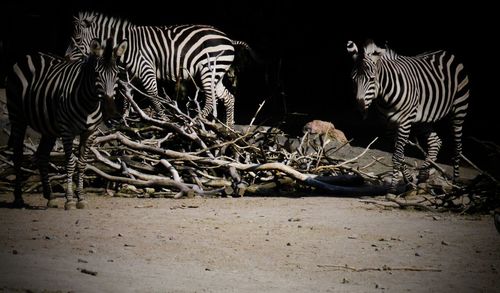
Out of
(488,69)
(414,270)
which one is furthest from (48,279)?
(488,69)

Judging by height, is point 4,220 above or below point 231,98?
below

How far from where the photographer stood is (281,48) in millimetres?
16578

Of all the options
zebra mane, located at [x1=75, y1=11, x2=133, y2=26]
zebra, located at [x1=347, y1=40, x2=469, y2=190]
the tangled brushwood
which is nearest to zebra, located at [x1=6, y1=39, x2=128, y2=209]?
the tangled brushwood

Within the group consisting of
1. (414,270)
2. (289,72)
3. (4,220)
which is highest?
(289,72)

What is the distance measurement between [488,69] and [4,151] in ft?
27.5

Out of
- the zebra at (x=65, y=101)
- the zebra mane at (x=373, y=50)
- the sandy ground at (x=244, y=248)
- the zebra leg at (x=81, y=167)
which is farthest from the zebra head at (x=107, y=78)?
the zebra mane at (x=373, y=50)

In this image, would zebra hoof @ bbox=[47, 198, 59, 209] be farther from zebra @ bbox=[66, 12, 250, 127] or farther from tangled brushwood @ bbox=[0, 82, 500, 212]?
zebra @ bbox=[66, 12, 250, 127]

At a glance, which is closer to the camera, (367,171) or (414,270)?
(414,270)

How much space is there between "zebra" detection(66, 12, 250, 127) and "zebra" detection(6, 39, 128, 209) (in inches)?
168

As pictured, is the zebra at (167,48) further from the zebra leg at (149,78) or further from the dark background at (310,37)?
the dark background at (310,37)

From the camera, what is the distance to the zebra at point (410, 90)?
990cm

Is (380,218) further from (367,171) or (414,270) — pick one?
(367,171)

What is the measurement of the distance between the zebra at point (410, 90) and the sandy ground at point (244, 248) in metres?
1.47

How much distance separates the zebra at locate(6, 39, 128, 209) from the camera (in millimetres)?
8523
